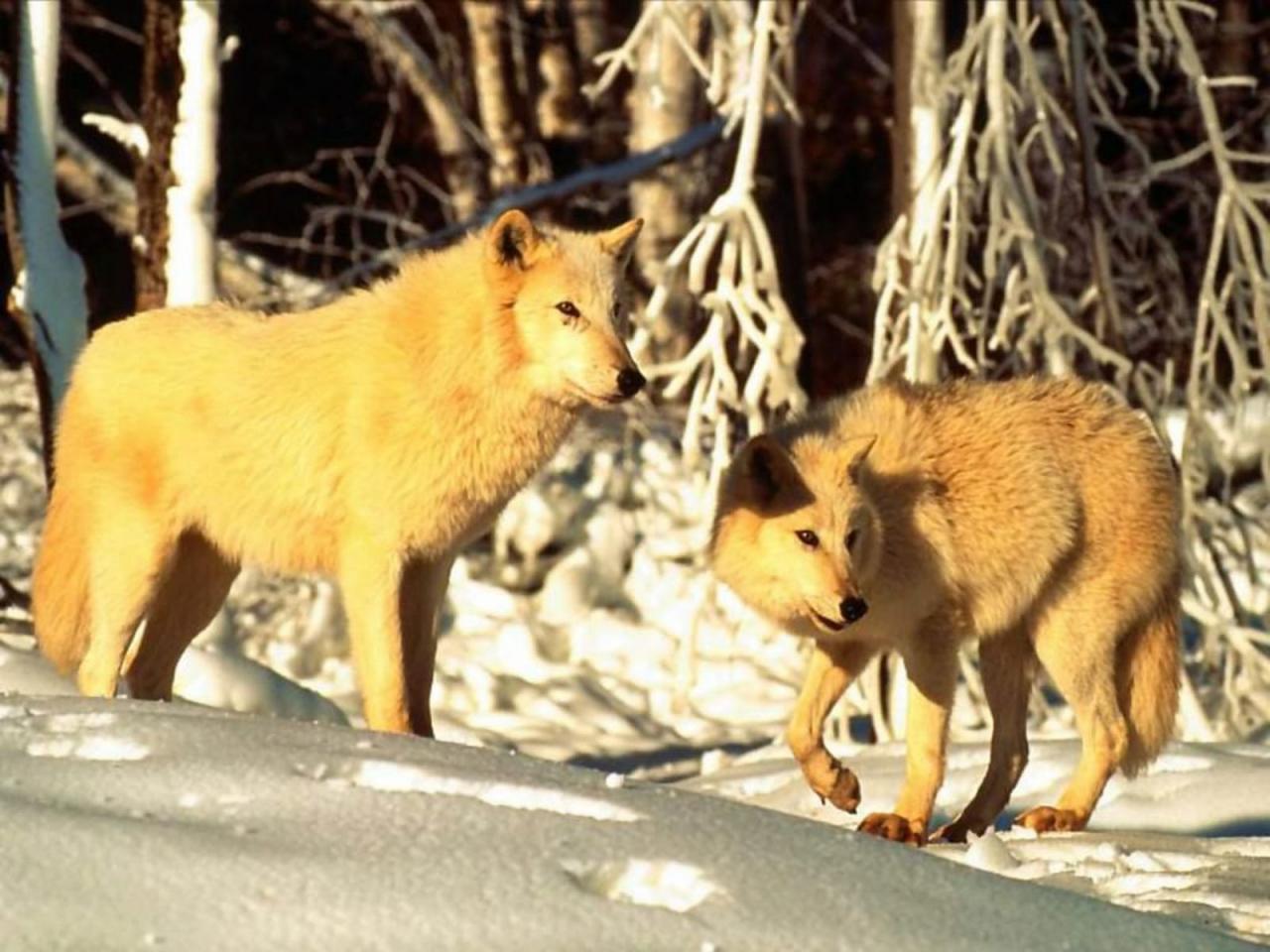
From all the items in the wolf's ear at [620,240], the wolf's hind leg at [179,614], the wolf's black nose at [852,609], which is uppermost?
the wolf's ear at [620,240]

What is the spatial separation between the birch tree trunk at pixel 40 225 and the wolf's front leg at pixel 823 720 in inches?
188

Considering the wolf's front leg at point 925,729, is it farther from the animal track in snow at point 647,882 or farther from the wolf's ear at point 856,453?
the animal track in snow at point 647,882

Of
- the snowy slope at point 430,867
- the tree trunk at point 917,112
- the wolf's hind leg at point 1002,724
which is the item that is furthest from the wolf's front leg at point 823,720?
the tree trunk at point 917,112

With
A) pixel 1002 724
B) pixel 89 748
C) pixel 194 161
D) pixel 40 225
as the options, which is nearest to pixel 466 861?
pixel 89 748

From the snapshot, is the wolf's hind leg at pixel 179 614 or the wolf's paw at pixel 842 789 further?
the wolf's hind leg at pixel 179 614

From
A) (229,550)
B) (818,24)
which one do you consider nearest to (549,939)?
(229,550)

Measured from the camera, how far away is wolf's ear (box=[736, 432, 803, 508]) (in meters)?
6.92

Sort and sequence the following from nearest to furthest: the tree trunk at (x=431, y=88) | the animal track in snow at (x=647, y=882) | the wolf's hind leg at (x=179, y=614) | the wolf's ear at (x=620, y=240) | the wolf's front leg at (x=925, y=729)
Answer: the animal track in snow at (x=647, y=882)
the wolf's front leg at (x=925, y=729)
the wolf's ear at (x=620, y=240)
the wolf's hind leg at (x=179, y=614)
the tree trunk at (x=431, y=88)

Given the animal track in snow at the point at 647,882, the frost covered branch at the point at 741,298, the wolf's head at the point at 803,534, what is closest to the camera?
the animal track in snow at the point at 647,882

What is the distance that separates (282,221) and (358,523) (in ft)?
43.4

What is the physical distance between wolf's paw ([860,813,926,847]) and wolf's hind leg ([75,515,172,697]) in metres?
2.42

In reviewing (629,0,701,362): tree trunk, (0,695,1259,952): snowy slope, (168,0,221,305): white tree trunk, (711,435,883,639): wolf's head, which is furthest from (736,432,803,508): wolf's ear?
(629,0,701,362): tree trunk

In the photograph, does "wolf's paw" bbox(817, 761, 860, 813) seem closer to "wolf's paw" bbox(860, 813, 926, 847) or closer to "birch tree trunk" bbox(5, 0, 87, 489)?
"wolf's paw" bbox(860, 813, 926, 847)

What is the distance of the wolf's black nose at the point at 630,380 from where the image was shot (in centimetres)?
651
